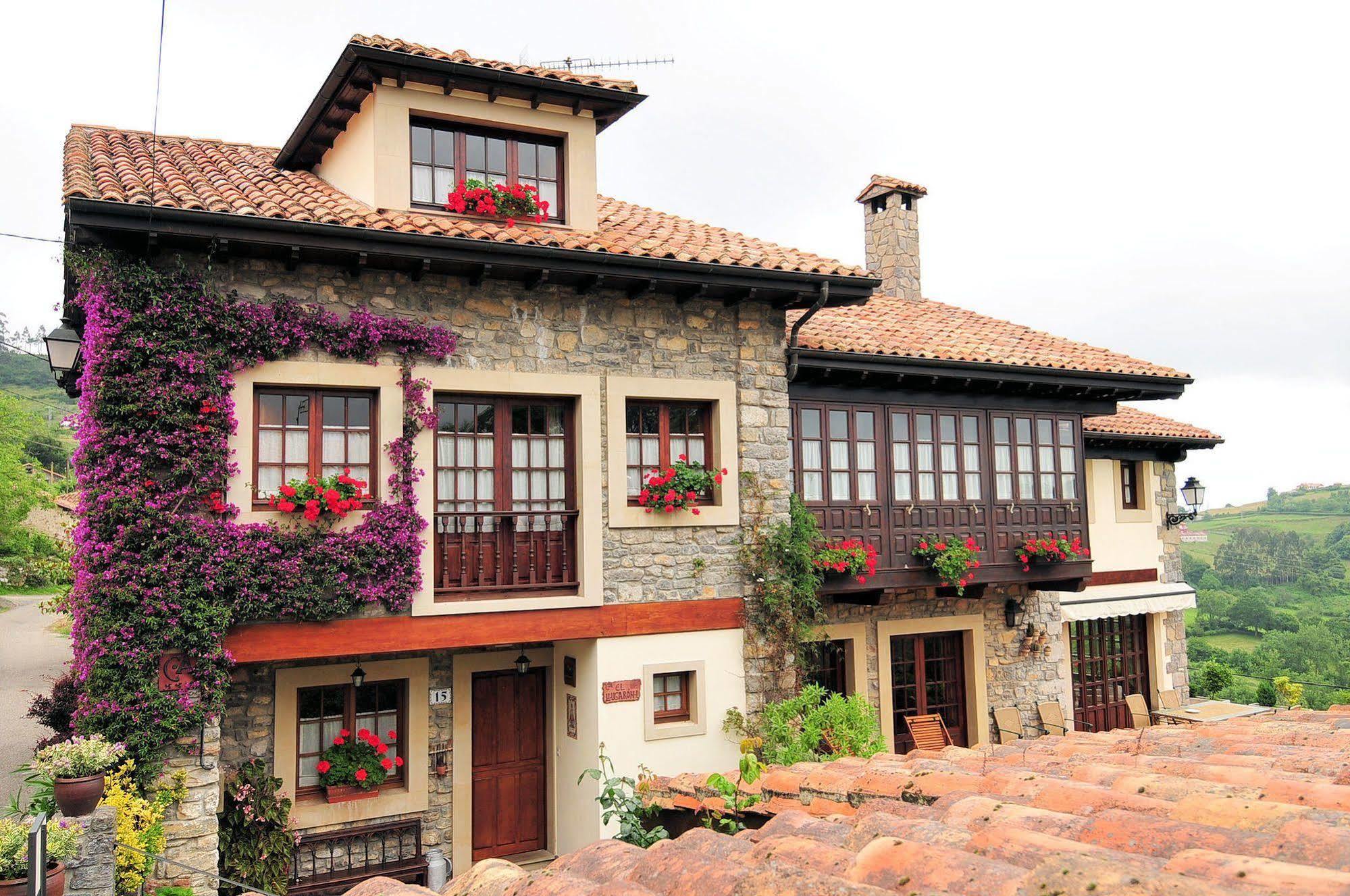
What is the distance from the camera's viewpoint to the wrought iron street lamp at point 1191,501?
17438mm

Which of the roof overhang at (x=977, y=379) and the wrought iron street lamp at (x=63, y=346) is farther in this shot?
the roof overhang at (x=977, y=379)

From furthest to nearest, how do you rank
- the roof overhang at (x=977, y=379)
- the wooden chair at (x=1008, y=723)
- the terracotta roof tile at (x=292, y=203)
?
the wooden chair at (x=1008, y=723), the roof overhang at (x=977, y=379), the terracotta roof tile at (x=292, y=203)

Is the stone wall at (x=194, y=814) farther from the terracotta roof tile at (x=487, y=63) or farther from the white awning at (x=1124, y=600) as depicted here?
the white awning at (x=1124, y=600)

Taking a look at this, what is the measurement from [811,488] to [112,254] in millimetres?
8028

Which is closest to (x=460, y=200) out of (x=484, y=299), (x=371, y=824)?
(x=484, y=299)

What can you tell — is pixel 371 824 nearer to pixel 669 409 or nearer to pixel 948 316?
pixel 669 409

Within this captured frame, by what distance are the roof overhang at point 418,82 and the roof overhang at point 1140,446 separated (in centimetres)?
976

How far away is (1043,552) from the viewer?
43.7 feet

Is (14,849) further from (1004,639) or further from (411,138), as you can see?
(1004,639)

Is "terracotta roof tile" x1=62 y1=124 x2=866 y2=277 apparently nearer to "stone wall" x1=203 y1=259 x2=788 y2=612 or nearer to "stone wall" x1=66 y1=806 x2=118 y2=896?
"stone wall" x1=203 y1=259 x2=788 y2=612

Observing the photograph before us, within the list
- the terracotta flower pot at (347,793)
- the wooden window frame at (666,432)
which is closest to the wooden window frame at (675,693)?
the wooden window frame at (666,432)

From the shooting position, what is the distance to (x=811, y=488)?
39.7 feet

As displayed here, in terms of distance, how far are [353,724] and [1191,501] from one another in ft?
49.8

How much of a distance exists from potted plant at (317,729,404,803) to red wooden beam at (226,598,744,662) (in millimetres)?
1243
